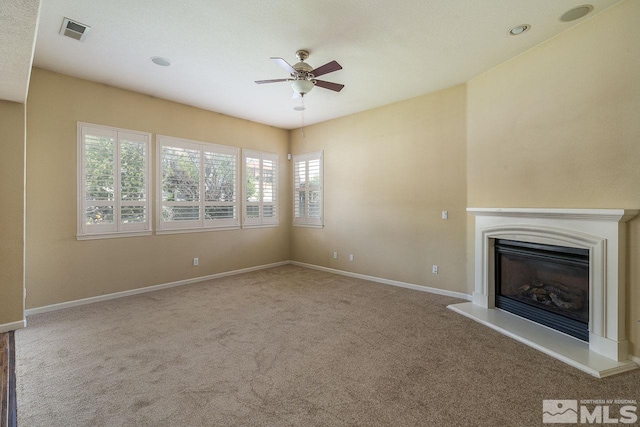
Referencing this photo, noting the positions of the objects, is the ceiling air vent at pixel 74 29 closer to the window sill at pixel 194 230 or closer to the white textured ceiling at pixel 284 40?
the white textured ceiling at pixel 284 40

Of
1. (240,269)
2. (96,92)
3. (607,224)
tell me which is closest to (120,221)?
(96,92)

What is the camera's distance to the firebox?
2822 mm

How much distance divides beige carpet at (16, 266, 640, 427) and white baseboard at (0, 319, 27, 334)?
0.11 m

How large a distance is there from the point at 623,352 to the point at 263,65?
4611 mm

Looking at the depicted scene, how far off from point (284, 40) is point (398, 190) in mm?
2907

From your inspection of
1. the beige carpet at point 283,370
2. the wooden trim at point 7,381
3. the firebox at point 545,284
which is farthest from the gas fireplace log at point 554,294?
the wooden trim at point 7,381

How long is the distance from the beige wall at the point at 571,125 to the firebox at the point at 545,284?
0.37m

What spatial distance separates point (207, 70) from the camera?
12.1 ft

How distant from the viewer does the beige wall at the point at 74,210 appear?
364 cm

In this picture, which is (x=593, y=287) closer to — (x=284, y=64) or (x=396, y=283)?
(x=396, y=283)

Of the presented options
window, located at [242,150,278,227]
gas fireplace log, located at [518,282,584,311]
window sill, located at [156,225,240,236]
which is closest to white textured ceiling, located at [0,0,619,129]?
window, located at [242,150,278,227]

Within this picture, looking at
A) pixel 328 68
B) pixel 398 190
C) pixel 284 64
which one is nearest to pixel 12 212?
pixel 284 64

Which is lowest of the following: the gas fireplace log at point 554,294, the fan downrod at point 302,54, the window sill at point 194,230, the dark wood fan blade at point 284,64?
the gas fireplace log at point 554,294

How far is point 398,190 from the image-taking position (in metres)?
4.88
